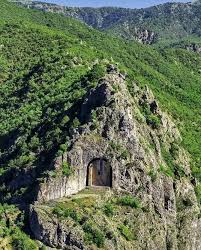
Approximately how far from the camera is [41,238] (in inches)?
3497

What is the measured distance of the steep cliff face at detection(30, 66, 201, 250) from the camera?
296 ft

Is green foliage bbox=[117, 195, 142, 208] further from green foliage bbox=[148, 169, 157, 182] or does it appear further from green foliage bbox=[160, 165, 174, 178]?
green foliage bbox=[160, 165, 174, 178]

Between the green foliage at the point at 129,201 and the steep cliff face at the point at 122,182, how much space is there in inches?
25.2

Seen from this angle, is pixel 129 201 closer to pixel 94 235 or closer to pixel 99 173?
pixel 99 173

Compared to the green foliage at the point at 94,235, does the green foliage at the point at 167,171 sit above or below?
above

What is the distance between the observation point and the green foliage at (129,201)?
9544 cm

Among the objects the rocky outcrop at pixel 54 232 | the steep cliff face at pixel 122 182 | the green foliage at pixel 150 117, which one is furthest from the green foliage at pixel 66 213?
the green foliage at pixel 150 117

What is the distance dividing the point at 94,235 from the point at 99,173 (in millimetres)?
9752

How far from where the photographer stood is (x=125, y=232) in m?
93.9

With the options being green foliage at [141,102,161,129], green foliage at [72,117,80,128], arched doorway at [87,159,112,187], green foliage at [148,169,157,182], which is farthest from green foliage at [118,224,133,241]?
green foliage at [141,102,161,129]

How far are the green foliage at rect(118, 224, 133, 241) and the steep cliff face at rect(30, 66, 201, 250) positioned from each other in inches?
15.6

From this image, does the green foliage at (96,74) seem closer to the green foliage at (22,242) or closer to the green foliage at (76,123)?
the green foliage at (76,123)

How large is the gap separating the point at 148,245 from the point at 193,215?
40.8ft

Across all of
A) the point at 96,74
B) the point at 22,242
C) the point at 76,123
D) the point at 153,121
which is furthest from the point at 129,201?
the point at 96,74
